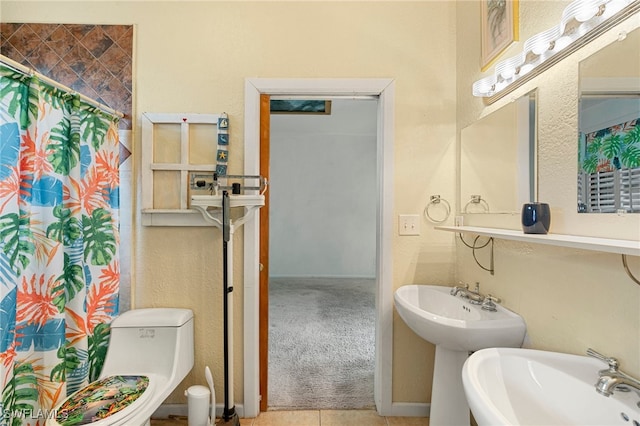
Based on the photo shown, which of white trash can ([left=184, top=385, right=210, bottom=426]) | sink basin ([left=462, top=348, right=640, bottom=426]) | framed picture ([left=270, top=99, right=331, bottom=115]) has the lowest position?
white trash can ([left=184, top=385, right=210, bottom=426])

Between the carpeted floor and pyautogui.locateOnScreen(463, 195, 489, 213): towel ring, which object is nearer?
pyautogui.locateOnScreen(463, 195, 489, 213): towel ring

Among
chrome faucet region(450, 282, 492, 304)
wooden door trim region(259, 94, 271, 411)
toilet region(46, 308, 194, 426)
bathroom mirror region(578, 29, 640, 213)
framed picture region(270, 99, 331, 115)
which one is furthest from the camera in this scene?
framed picture region(270, 99, 331, 115)

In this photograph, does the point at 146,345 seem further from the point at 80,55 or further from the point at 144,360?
the point at 80,55

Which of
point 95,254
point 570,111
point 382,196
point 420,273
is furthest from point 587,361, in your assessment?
point 95,254

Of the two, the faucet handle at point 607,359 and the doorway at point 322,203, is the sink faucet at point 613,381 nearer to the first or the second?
the faucet handle at point 607,359

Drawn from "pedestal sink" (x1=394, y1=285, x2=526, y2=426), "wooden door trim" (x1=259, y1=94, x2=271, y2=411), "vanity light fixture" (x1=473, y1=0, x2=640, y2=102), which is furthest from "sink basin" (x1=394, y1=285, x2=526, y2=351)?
"vanity light fixture" (x1=473, y1=0, x2=640, y2=102)

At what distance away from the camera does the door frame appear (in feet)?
6.17

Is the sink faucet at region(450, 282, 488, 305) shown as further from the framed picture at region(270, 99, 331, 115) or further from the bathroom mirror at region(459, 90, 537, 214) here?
the framed picture at region(270, 99, 331, 115)

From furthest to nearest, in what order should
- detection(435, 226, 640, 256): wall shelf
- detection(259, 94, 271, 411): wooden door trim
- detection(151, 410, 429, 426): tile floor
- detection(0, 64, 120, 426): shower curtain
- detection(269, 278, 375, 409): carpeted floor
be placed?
detection(269, 278, 375, 409): carpeted floor, detection(259, 94, 271, 411): wooden door trim, detection(151, 410, 429, 426): tile floor, detection(0, 64, 120, 426): shower curtain, detection(435, 226, 640, 256): wall shelf

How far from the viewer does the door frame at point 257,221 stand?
74.0 inches

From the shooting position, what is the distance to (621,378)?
83 cm

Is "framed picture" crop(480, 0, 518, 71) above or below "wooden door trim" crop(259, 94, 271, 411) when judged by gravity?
above

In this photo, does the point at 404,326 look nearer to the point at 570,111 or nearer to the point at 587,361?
the point at 587,361

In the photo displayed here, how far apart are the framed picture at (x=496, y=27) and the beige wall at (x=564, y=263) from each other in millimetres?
43
